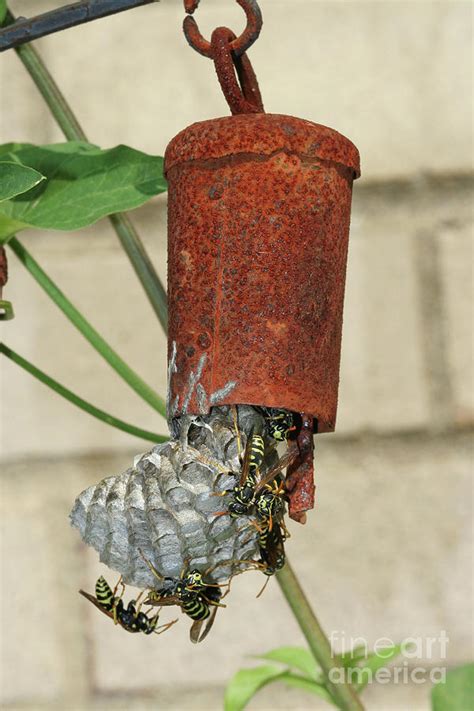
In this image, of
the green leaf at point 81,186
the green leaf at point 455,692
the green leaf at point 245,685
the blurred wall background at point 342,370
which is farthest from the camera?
the blurred wall background at point 342,370

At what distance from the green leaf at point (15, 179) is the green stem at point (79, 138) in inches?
5.9

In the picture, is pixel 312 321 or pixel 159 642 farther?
pixel 159 642

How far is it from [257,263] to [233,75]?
0.29ft

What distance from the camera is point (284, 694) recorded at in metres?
1.02

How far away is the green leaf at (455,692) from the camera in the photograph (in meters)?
0.67

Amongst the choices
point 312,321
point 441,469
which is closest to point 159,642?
point 441,469

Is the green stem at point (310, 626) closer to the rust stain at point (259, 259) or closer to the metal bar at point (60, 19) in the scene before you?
the rust stain at point (259, 259)

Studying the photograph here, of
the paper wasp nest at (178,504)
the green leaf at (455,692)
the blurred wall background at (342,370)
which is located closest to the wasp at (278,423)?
the paper wasp nest at (178,504)

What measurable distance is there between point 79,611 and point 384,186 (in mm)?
563

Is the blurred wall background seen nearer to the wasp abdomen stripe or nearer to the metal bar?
the wasp abdomen stripe

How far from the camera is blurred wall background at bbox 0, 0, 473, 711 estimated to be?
1.00m

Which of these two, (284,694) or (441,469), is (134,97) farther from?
(284,694)

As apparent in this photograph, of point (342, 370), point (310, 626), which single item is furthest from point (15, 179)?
point (342, 370)

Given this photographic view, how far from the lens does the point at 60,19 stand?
452 mm
